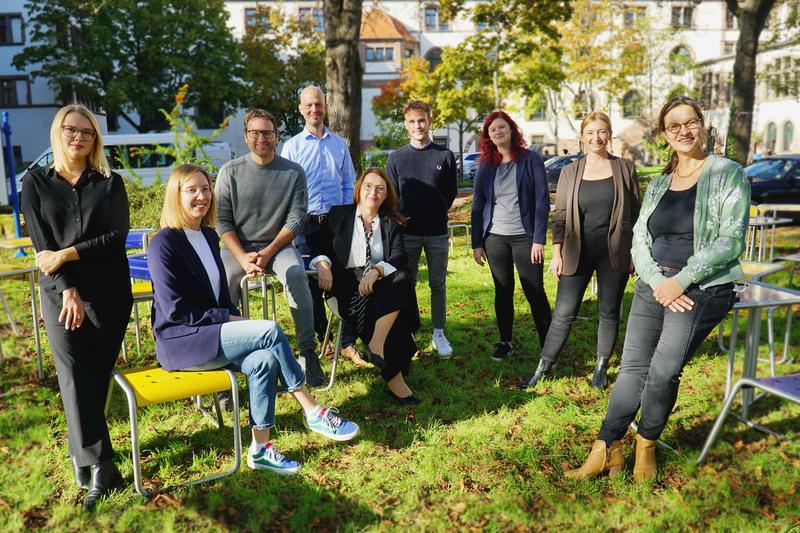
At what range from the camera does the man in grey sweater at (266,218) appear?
4914 mm

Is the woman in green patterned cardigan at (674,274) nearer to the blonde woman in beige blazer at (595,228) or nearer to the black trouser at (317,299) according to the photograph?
the blonde woman in beige blazer at (595,228)

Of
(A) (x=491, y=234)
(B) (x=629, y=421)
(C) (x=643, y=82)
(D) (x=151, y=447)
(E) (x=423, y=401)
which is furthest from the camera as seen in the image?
(C) (x=643, y=82)

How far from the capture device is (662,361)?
3.47 metres

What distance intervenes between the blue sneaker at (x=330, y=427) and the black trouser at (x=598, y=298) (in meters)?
1.80

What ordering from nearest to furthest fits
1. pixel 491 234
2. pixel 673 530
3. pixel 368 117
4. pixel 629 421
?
pixel 673 530 < pixel 629 421 < pixel 491 234 < pixel 368 117

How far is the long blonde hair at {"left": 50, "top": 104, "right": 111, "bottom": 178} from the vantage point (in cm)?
355

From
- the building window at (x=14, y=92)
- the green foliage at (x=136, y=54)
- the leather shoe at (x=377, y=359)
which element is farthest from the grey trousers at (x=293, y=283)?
the building window at (x=14, y=92)

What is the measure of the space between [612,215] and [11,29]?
129ft

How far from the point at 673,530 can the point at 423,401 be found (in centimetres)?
211

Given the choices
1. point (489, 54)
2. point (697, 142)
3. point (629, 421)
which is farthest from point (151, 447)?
point (489, 54)

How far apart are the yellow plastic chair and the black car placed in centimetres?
1583

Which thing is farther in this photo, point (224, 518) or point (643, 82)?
point (643, 82)

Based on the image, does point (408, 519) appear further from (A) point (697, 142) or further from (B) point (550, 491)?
(A) point (697, 142)

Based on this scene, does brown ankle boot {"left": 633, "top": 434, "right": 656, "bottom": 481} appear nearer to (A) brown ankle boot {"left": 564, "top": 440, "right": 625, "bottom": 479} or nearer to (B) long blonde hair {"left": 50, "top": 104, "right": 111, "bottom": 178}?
(A) brown ankle boot {"left": 564, "top": 440, "right": 625, "bottom": 479}
